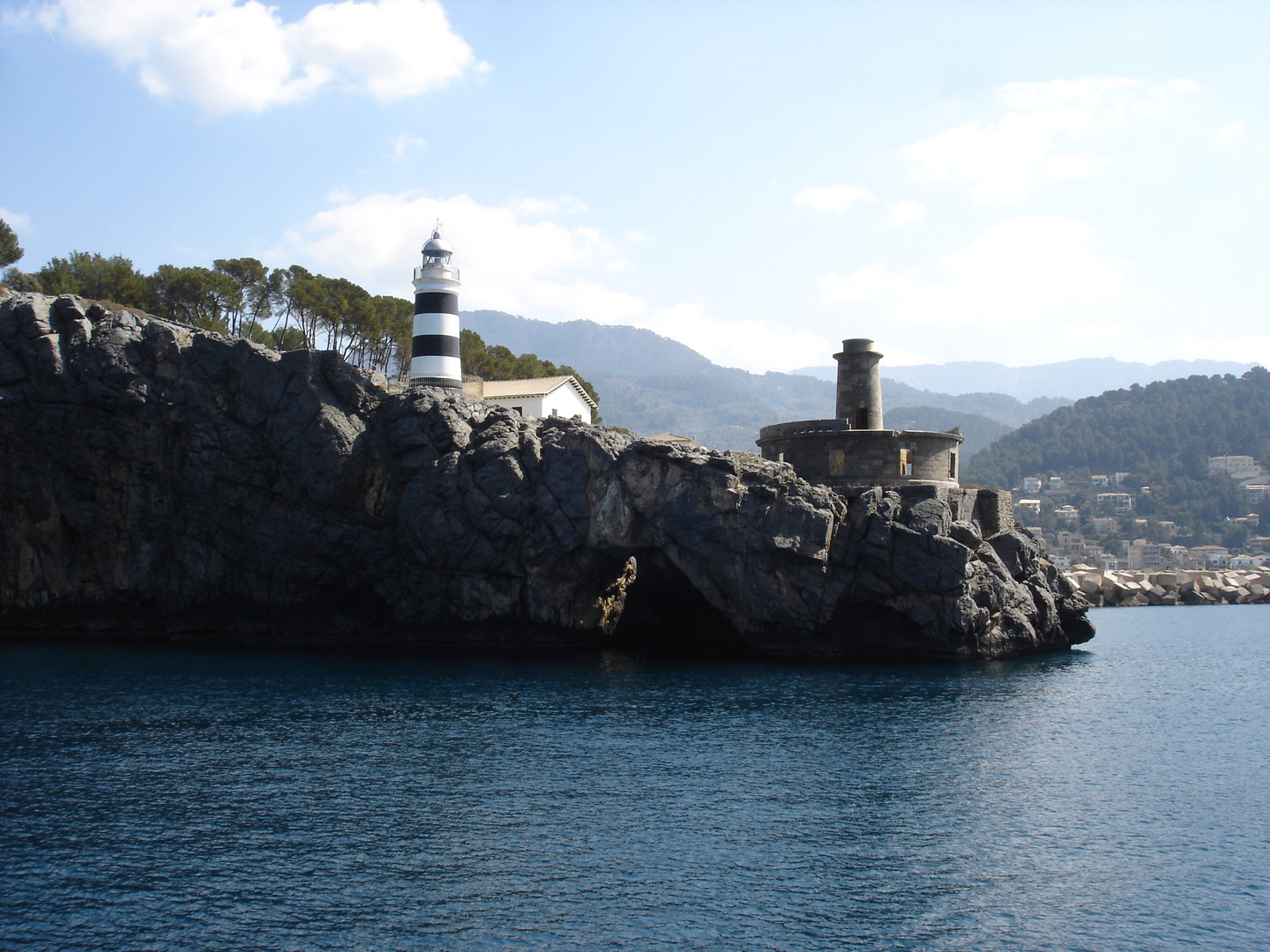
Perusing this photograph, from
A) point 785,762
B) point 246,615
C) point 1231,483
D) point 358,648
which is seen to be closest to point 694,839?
point 785,762

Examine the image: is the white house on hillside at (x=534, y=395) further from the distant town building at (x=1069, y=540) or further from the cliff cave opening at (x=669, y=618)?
the distant town building at (x=1069, y=540)

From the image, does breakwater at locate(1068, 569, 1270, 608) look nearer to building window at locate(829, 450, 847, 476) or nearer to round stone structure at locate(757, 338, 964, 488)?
round stone structure at locate(757, 338, 964, 488)

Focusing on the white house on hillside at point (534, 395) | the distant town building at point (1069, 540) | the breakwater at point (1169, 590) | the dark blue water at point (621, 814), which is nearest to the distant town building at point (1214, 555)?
the distant town building at point (1069, 540)

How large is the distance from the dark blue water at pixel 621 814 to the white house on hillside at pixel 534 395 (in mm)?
24099

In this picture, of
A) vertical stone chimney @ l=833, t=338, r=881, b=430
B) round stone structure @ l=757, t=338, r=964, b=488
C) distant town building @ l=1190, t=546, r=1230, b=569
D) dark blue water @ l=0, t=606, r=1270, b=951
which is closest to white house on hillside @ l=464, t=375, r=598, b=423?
round stone structure @ l=757, t=338, r=964, b=488

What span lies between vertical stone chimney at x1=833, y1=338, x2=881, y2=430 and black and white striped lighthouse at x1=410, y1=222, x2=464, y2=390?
22.0 meters

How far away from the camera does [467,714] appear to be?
30547 millimetres

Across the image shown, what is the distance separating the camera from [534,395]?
57.8 metres

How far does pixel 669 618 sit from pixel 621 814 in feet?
101

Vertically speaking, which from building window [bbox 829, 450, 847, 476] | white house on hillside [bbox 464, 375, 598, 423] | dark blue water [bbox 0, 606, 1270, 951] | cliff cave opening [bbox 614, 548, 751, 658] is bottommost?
dark blue water [bbox 0, 606, 1270, 951]

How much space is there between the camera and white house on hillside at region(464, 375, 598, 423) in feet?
189

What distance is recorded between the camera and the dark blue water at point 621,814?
16188mm

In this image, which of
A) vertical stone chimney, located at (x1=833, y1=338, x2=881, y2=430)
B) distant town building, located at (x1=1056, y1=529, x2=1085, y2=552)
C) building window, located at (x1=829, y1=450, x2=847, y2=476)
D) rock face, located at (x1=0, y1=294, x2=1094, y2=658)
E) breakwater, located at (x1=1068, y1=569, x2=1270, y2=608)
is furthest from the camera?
distant town building, located at (x1=1056, y1=529, x2=1085, y2=552)

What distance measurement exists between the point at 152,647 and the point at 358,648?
9522 mm
